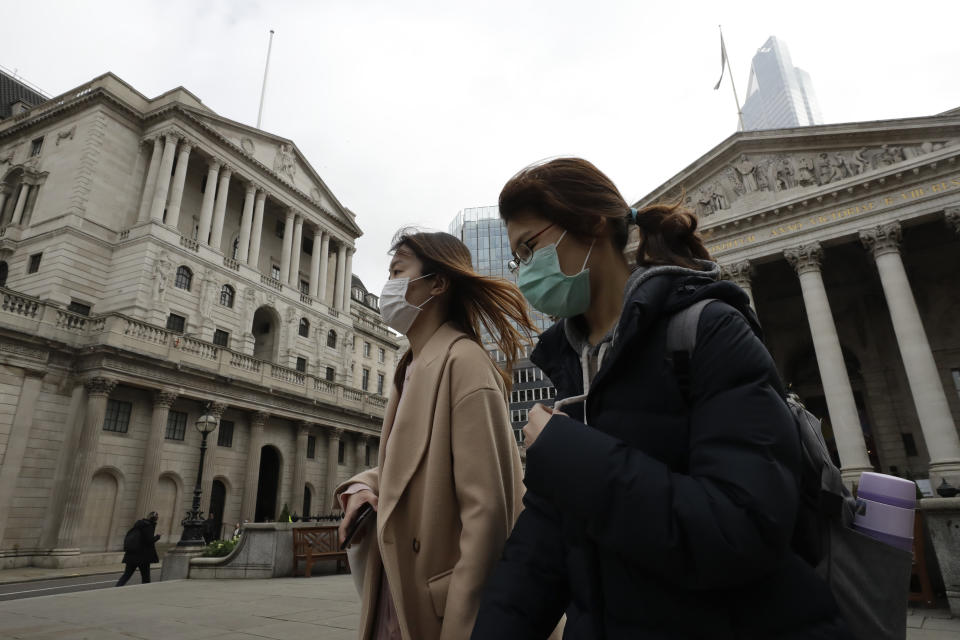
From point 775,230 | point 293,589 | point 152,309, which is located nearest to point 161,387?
point 152,309

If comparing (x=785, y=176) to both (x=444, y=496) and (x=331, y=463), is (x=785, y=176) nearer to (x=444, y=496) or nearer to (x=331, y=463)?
(x=444, y=496)

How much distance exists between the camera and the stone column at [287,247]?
36.6m

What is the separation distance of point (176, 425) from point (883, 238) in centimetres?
3295

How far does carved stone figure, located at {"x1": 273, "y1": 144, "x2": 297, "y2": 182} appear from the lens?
38.0 m

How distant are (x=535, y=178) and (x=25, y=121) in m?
42.4

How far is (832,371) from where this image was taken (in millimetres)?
20312

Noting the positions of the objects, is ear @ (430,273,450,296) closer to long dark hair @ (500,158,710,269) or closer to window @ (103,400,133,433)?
long dark hair @ (500,158,710,269)

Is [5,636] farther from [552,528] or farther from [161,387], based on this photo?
[161,387]

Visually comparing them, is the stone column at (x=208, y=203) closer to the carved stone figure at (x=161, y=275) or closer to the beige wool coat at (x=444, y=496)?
the carved stone figure at (x=161, y=275)

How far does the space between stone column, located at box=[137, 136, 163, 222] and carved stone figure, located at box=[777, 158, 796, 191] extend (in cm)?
3277

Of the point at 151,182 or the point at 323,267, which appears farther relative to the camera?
the point at 323,267

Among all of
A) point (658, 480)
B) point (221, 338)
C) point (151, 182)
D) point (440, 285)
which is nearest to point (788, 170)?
point (440, 285)

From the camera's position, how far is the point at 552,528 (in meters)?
1.73

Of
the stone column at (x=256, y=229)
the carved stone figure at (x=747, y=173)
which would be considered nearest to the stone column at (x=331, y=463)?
the stone column at (x=256, y=229)
